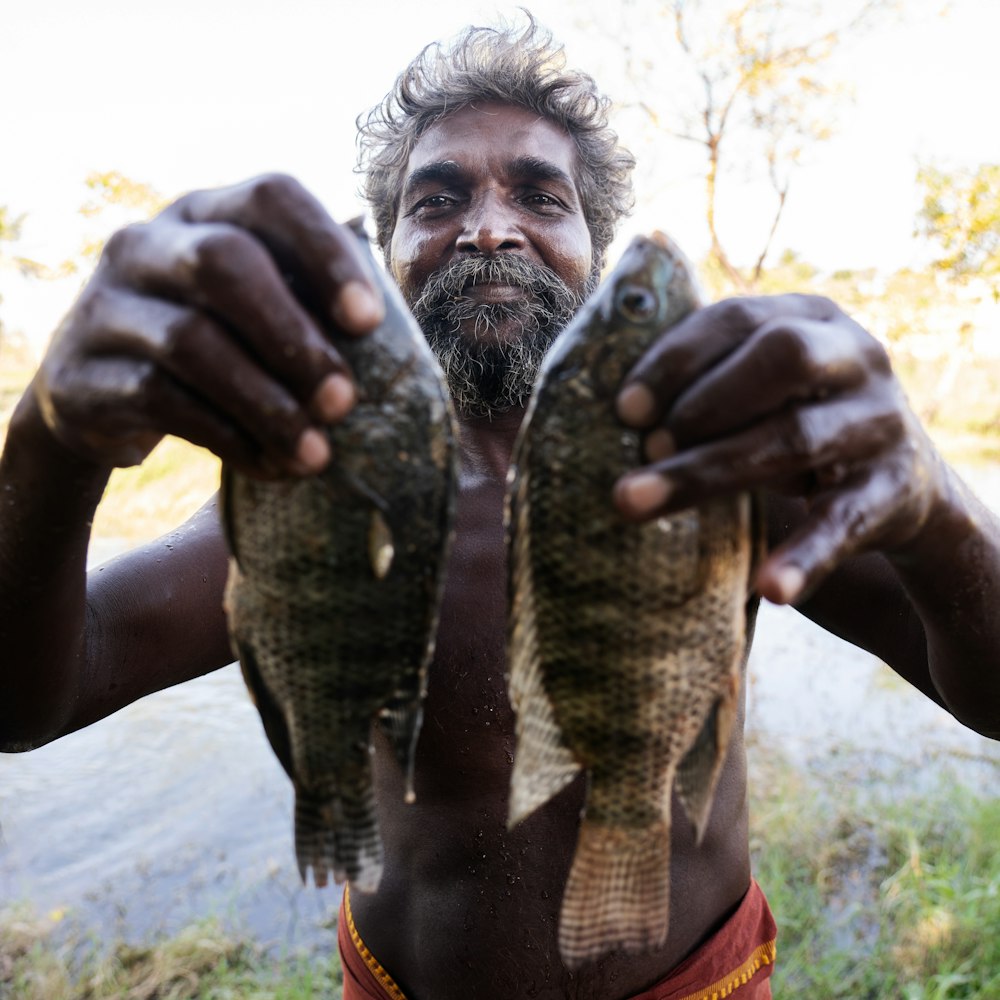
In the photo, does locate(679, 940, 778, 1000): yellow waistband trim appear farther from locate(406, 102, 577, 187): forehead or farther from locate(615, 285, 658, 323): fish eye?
locate(406, 102, 577, 187): forehead

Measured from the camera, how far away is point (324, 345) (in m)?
1.33

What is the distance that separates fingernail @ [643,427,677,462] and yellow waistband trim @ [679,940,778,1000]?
201 centimetres

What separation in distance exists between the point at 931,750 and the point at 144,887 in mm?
7016

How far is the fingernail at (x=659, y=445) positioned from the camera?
139cm

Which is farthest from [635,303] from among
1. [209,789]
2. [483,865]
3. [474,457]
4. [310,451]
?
[209,789]

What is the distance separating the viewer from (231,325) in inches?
52.2

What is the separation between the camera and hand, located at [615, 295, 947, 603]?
1.32m

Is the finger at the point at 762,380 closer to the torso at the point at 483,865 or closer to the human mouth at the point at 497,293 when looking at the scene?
the torso at the point at 483,865

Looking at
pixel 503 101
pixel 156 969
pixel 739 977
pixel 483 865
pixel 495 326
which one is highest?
pixel 503 101

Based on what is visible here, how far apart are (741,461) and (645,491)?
0.16m

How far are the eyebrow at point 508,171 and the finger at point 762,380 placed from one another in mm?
2197

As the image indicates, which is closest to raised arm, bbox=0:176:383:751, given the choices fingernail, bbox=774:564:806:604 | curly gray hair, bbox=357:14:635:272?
fingernail, bbox=774:564:806:604

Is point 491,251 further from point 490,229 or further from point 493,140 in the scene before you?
point 493,140

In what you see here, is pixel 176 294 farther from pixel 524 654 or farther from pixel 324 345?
pixel 524 654
